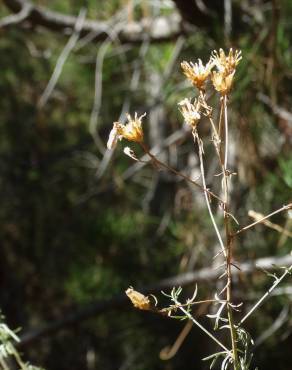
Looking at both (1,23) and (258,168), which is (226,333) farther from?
(1,23)

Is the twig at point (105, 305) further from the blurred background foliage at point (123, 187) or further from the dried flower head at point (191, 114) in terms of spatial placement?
the dried flower head at point (191, 114)

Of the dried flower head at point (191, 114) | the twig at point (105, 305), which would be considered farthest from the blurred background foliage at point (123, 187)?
the dried flower head at point (191, 114)

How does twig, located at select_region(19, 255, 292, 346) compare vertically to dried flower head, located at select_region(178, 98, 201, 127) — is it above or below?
below

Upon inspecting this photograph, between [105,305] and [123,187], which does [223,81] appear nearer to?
[105,305]

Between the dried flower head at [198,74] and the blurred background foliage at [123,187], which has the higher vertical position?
the dried flower head at [198,74]

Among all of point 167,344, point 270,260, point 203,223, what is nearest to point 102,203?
point 167,344

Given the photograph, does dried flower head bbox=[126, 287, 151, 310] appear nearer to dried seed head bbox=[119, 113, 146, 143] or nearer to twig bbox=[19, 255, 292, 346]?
dried seed head bbox=[119, 113, 146, 143]

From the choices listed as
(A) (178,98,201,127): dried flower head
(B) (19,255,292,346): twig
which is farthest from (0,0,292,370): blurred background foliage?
(A) (178,98,201,127): dried flower head

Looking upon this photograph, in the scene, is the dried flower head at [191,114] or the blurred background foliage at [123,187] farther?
the blurred background foliage at [123,187]

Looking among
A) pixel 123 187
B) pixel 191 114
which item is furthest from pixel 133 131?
pixel 123 187

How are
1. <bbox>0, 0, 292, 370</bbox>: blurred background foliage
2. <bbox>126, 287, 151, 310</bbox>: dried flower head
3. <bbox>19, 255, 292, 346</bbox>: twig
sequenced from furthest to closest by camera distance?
<bbox>19, 255, 292, 346</bbox>: twig, <bbox>0, 0, 292, 370</bbox>: blurred background foliage, <bbox>126, 287, 151, 310</bbox>: dried flower head
